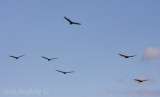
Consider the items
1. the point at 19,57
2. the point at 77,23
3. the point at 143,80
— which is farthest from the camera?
the point at 19,57

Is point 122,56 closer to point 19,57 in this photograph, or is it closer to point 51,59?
point 51,59

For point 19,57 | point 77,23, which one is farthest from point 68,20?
point 19,57

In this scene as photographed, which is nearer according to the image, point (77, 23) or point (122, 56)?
point (77, 23)

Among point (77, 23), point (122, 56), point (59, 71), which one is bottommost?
point (59, 71)

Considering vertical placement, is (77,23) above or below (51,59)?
above

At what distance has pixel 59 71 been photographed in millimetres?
140125

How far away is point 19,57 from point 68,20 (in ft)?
113

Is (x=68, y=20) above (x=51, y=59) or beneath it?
above

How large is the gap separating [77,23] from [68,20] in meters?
3.67

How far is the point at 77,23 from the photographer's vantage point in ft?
392

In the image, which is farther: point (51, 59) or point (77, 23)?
point (51, 59)

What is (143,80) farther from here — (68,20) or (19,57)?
(19,57)

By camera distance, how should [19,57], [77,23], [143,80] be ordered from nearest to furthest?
[77,23] → [143,80] → [19,57]

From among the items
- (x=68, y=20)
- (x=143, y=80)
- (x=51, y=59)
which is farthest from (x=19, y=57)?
(x=143, y=80)
